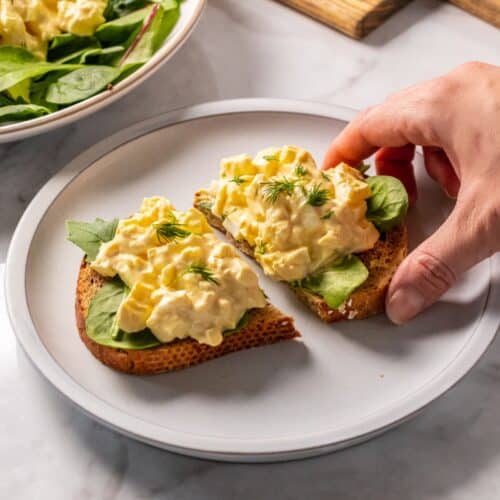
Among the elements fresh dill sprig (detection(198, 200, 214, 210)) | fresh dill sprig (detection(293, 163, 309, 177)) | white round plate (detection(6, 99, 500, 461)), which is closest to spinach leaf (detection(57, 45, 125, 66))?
white round plate (detection(6, 99, 500, 461))

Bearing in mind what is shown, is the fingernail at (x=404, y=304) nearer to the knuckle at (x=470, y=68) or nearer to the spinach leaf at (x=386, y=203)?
the spinach leaf at (x=386, y=203)

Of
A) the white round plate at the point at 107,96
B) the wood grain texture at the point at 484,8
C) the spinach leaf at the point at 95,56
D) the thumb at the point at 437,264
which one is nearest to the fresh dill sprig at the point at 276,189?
the thumb at the point at 437,264

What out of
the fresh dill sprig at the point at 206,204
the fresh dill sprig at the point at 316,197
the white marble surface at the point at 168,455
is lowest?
the white marble surface at the point at 168,455

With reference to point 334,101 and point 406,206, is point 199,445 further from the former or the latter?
point 334,101

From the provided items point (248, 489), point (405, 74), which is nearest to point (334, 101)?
point (405, 74)

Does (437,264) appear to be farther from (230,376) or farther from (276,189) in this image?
(230,376)
